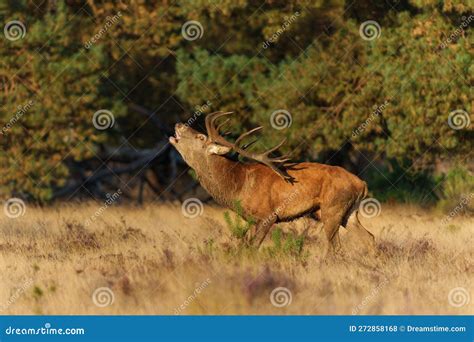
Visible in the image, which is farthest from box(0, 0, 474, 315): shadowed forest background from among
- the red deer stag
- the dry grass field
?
the red deer stag

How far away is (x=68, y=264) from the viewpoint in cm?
1168

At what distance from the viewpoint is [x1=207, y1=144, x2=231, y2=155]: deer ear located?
12344mm

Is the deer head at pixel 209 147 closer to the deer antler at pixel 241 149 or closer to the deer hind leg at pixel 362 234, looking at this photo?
the deer antler at pixel 241 149

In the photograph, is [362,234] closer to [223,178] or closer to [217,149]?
[223,178]

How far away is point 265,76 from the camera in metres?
19.7

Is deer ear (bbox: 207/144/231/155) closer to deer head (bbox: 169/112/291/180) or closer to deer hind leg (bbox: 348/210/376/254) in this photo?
deer head (bbox: 169/112/291/180)

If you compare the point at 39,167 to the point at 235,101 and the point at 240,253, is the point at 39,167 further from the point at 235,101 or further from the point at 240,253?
the point at 240,253

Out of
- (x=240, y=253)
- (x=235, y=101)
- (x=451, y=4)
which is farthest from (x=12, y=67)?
(x=240, y=253)

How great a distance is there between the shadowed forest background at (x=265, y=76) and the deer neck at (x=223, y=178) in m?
5.79

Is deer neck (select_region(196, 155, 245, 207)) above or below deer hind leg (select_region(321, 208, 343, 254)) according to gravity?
below

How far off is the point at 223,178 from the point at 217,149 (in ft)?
1.14

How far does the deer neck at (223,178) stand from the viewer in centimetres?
1237

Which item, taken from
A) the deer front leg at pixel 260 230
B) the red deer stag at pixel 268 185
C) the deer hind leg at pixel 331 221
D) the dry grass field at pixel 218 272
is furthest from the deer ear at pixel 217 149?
the deer hind leg at pixel 331 221

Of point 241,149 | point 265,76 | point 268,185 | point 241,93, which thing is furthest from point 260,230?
point 265,76
